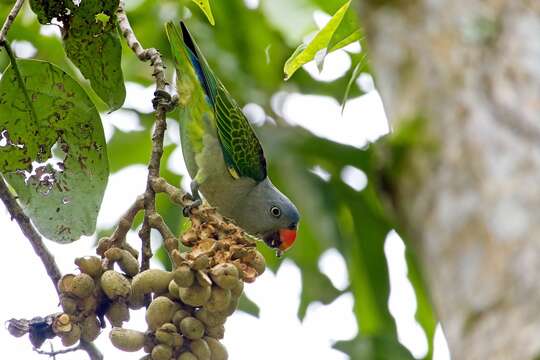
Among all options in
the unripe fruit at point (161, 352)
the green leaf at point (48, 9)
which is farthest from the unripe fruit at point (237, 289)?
the green leaf at point (48, 9)

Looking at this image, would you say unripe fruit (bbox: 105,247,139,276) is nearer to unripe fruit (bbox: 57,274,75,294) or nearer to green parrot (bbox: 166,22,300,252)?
unripe fruit (bbox: 57,274,75,294)

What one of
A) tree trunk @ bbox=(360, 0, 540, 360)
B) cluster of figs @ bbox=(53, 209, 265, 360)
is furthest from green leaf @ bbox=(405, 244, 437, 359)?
tree trunk @ bbox=(360, 0, 540, 360)

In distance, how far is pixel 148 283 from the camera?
7.89ft

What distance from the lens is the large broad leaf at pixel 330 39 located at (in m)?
2.87

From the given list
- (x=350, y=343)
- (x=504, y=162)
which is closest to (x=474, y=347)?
(x=504, y=162)

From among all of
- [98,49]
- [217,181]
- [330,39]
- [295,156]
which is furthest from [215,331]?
[295,156]

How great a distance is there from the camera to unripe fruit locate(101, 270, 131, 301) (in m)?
2.43

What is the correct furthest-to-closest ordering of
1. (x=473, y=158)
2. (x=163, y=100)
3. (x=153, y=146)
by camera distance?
(x=163, y=100)
(x=153, y=146)
(x=473, y=158)

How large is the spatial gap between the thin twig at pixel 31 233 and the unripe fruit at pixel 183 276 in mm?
453

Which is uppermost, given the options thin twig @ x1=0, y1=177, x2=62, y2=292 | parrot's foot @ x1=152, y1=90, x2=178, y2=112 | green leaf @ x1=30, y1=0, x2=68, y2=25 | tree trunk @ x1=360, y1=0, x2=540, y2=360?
green leaf @ x1=30, y1=0, x2=68, y2=25

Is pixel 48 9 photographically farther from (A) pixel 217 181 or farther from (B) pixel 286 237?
(B) pixel 286 237

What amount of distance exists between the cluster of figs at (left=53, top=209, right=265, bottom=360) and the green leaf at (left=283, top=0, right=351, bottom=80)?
771 millimetres

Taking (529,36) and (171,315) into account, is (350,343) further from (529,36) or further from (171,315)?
(529,36)

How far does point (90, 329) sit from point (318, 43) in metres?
1.23
